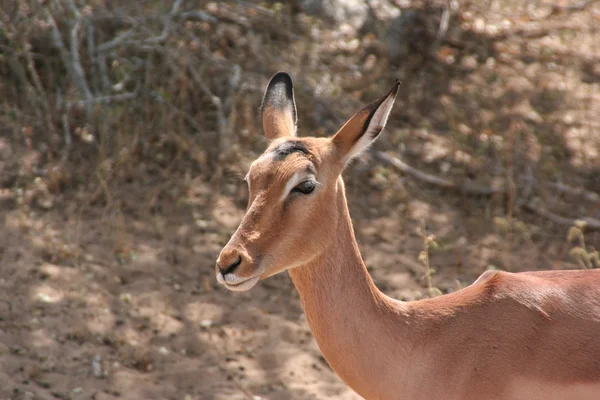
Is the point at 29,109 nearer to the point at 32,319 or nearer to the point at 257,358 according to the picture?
the point at 32,319

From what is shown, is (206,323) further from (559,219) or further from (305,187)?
(559,219)

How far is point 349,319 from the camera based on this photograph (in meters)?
3.74

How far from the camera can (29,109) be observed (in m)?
7.76

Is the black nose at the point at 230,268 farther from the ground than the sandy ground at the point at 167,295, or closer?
farther from the ground

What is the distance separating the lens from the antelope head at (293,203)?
355cm

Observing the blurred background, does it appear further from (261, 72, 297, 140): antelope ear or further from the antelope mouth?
the antelope mouth

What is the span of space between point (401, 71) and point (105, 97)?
3.56m

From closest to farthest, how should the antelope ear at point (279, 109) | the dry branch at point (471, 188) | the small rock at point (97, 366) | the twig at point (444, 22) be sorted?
the antelope ear at point (279, 109) → the small rock at point (97, 366) → the dry branch at point (471, 188) → the twig at point (444, 22)

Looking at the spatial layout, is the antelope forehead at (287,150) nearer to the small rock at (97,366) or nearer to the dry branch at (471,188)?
the small rock at (97,366)

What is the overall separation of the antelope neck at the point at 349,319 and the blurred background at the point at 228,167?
1.25 meters

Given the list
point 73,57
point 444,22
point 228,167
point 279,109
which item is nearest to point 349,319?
point 279,109

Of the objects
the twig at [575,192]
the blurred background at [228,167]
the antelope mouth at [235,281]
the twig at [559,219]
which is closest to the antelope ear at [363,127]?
the antelope mouth at [235,281]

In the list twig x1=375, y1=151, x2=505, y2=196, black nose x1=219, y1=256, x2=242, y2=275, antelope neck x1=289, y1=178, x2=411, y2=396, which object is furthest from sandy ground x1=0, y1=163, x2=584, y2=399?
black nose x1=219, y1=256, x2=242, y2=275

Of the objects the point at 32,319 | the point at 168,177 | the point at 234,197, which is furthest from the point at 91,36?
the point at 32,319
